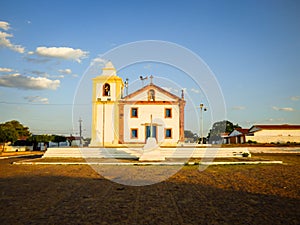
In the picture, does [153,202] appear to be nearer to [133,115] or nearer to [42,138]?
[133,115]

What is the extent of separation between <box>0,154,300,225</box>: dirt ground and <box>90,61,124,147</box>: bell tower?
19265 mm

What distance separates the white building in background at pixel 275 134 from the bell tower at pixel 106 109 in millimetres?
24728

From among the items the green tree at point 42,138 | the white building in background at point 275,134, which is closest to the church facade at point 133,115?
the green tree at point 42,138

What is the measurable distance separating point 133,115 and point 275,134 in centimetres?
2754

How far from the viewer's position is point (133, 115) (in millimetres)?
29516

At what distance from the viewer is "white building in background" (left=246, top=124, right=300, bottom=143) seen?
142 ft

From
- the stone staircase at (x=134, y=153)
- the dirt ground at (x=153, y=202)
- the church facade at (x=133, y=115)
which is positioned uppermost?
the church facade at (x=133, y=115)

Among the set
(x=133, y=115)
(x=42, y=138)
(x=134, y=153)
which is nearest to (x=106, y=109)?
(x=133, y=115)

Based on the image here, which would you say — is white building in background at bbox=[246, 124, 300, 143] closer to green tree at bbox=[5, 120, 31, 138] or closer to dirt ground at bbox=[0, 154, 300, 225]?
dirt ground at bbox=[0, 154, 300, 225]

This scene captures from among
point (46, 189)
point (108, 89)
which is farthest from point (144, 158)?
point (108, 89)

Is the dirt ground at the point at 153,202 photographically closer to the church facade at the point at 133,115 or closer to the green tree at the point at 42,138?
the church facade at the point at 133,115

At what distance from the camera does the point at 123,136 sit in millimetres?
28609

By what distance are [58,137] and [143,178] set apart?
40.3 m

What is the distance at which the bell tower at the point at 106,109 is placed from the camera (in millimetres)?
28745
